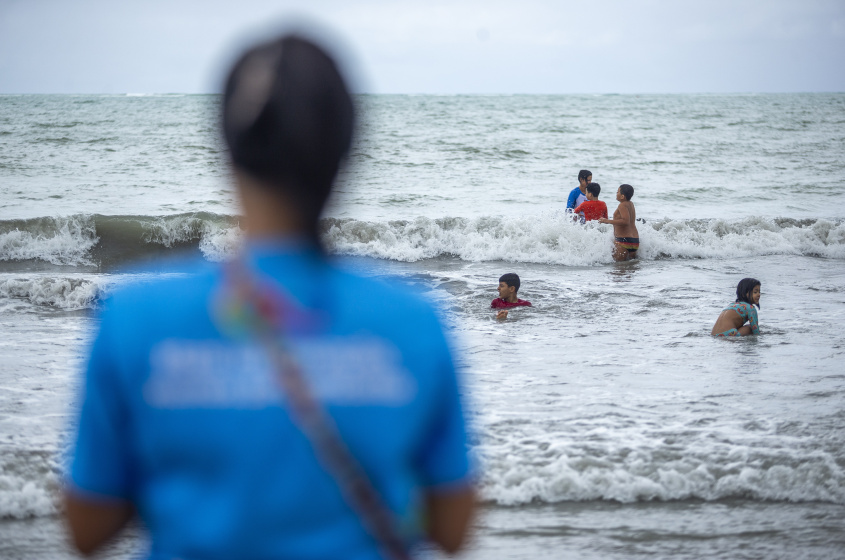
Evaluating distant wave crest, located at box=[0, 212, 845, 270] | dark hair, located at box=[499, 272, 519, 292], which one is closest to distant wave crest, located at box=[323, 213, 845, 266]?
distant wave crest, located at box=[0, 212, 845, 270]

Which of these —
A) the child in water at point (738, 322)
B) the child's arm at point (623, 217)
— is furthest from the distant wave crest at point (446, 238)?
the child in water at point (738, 322)

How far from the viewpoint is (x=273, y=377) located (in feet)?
3.25

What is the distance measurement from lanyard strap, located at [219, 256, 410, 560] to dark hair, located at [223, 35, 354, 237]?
12 centimetres

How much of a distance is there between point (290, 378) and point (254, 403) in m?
0.06

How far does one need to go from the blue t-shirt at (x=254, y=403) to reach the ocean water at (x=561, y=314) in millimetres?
171

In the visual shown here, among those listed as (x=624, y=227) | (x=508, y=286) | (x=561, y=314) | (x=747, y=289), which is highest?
(x=624, y=227)

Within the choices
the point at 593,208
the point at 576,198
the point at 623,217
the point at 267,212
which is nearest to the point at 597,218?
the point at 593,208

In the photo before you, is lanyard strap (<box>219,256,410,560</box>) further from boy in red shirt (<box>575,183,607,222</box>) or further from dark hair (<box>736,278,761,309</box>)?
boy in red shirt (<box>575,183,607,222</box>)

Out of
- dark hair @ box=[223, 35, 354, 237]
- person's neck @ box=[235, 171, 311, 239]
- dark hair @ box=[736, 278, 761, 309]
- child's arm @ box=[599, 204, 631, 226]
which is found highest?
dark hair @ box=[223, 35, 354, 237]

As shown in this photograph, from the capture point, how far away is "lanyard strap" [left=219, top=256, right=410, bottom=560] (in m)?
0.99

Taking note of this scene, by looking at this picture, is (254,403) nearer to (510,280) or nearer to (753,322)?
→ (753,322)

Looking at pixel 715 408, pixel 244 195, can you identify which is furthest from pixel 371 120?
pixel 715 408

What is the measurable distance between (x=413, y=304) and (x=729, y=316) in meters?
7.65

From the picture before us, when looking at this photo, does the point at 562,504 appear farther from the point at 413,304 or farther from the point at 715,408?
the point at 413,304
